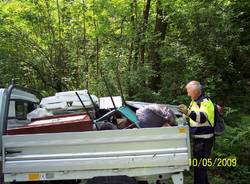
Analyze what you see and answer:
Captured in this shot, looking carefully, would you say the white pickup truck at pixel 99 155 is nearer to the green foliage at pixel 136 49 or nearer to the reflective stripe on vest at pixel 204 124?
the reflective stripe on vest at pixel 204 124

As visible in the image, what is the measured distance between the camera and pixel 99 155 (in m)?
2.31

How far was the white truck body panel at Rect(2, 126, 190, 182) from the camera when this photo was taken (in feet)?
7.51

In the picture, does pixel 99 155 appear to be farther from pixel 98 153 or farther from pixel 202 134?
pixel 202 134

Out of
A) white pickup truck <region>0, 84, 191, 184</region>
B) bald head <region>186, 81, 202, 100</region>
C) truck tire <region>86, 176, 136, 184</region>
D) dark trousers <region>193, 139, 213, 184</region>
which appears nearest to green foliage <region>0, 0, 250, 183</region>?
dark trousers <region>193, 139, 213, 184</region>

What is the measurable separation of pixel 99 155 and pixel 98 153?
0.09 feet

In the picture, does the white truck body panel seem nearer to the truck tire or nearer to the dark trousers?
the truck tire

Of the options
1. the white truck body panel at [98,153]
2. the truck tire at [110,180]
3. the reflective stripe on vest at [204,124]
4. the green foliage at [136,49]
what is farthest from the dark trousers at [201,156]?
the green foliage at [136,49]

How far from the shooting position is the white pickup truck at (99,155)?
229 cm

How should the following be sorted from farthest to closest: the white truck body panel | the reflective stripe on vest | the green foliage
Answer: the green foliage, the reflective stripe on vest, the white truck body panel

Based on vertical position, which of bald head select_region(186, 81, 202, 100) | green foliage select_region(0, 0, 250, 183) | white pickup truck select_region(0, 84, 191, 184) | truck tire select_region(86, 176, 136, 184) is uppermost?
green foliage select_region(0, 0, 250, 183)

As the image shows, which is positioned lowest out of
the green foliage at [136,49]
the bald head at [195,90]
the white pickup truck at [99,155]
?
the white pickup truck at [99,155]

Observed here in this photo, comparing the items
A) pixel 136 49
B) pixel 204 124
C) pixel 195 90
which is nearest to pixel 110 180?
pixel 204 124

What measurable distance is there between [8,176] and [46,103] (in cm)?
149

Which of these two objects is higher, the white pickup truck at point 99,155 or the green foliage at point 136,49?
the green foliage at point 136,49
